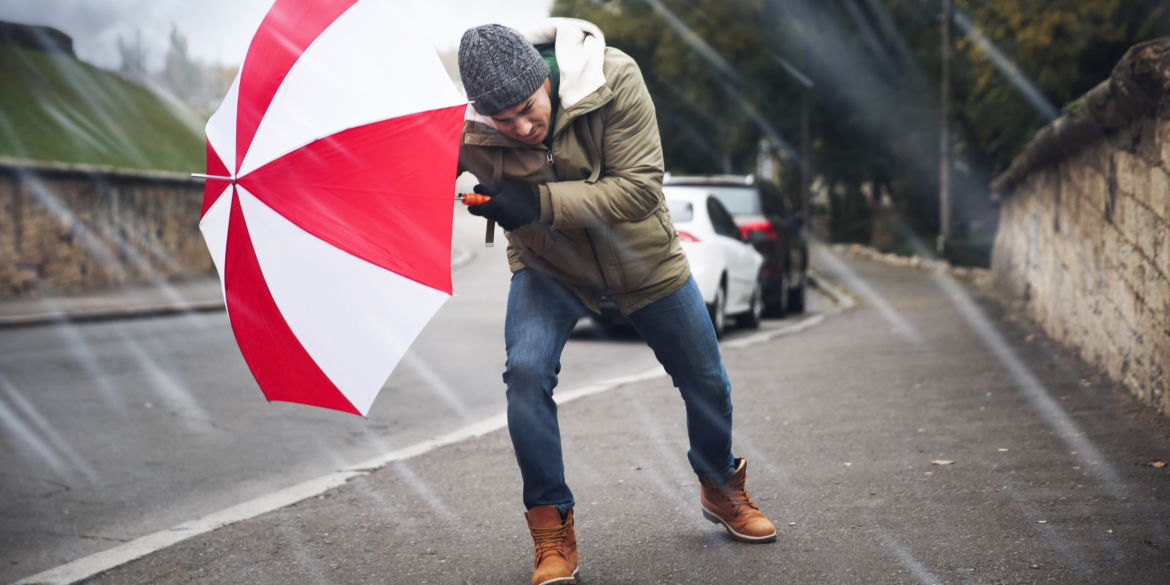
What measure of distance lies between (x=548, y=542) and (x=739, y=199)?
9.40 meters

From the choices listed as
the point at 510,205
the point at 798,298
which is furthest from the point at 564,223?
the point at 798,298

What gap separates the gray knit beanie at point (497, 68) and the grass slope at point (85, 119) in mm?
19987

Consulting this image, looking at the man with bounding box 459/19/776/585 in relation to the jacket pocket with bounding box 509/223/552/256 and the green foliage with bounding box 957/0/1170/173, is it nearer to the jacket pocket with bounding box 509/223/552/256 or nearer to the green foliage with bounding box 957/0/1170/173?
the jacket pocket with bounding box 509/223/552/256

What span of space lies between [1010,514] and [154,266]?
18139 mm

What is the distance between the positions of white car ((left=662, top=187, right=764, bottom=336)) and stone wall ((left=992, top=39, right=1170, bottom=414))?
110 inches

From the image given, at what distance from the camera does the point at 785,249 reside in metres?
13.2

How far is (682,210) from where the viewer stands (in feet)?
34.0

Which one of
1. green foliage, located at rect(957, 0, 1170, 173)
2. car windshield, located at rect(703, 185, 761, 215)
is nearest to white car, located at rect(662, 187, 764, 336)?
car windshield, located at rect(703, 185, 761, 215)

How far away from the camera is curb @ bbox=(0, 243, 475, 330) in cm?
1223

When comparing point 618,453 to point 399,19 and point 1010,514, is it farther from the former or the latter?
point 399,19

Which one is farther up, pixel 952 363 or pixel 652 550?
pixel 652 550

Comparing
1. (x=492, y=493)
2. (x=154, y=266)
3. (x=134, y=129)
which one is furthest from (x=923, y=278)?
(x=134, y=129)

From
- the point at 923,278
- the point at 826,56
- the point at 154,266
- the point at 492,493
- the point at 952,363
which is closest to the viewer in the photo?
the point at 492,493

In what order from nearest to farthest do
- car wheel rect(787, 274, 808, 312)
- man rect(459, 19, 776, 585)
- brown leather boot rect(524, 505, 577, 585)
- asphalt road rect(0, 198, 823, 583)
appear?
man rect(459, 19, 776, 585), brown leather boot rect(524, 505, 577, 585), asphalt road rect(0, 198, 823, 583), car wheel rect(787, 274, 808, 312)
